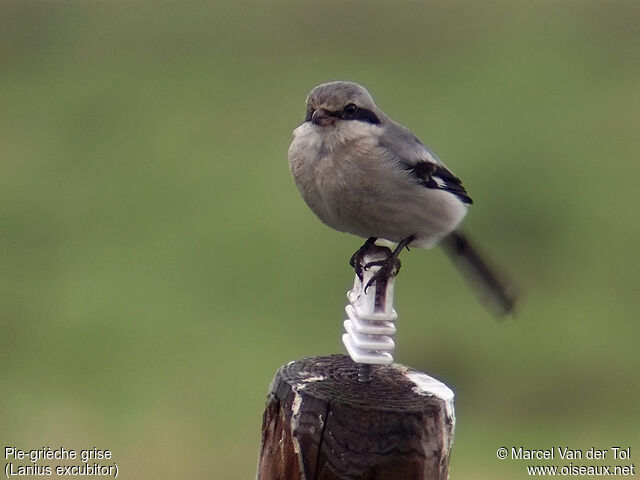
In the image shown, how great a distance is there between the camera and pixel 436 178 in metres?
5.15

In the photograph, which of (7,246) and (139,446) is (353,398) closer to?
(139,446)

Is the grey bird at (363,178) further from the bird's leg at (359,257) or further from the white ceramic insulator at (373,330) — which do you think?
the white ceramic insulator at (373,330)

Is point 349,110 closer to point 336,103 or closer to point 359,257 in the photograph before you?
point 336,103

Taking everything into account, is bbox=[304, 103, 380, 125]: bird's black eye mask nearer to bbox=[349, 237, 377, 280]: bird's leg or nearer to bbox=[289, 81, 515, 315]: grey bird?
bbox=[289, 81, 515, 315]: grey bird

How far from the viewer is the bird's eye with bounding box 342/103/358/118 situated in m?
4.79

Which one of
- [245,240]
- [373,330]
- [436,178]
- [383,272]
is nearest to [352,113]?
[436,178]

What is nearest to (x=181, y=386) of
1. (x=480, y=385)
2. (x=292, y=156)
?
(x=480, y=385)

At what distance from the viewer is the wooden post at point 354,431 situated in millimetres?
3379

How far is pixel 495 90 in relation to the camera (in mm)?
14172

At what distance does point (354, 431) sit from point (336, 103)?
180 centimetres

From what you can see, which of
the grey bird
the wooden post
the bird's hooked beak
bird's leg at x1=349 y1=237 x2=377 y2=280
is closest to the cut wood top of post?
the wooden post

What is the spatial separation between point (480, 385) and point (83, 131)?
5.83m

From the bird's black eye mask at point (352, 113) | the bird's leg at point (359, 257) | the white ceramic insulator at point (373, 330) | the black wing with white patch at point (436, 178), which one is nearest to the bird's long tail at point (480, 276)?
the black wing with white patch at point (436, 178)

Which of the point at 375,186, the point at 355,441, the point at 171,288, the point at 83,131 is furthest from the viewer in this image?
the point at 83,131
